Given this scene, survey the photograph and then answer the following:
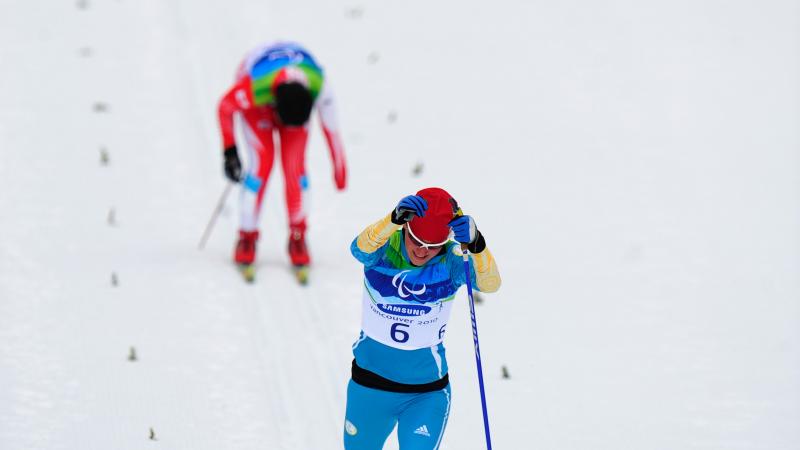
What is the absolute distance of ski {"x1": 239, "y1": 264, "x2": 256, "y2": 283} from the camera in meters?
8.64

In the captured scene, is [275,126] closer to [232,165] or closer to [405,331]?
[232,165]

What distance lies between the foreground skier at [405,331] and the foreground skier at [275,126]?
11.3ft

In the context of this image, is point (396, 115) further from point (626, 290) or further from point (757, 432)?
point (757, 432)

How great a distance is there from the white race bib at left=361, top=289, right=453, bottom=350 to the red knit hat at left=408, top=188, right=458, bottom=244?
0.36 metres

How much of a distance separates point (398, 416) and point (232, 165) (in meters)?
3.77

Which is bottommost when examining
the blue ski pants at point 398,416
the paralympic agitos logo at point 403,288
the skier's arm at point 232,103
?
the blue ski pants at point 398,416

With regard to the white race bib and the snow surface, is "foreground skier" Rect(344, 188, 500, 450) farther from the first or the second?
the snow surface

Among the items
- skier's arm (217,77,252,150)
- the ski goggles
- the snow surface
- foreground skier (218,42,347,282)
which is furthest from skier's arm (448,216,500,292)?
skier's arm (217,77,252,150)

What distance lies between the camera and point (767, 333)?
27.1 ft

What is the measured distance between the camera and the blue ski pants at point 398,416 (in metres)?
5.22

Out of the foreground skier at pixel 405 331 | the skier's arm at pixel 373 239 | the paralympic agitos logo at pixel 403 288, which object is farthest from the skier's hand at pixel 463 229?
the paralympic agitos logo at pixel 403 288

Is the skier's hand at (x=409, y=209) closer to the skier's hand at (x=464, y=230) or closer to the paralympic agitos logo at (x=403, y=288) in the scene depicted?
the skier's hand at (x=464, y=230)

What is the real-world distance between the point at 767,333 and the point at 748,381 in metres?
0.76

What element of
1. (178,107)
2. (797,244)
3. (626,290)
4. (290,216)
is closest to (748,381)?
(626,290)
